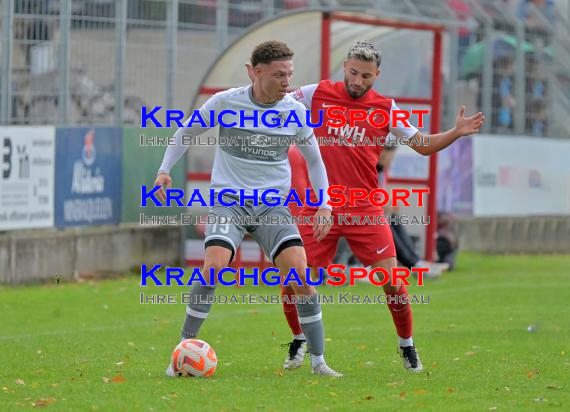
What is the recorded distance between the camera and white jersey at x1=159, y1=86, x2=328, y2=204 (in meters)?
9.47

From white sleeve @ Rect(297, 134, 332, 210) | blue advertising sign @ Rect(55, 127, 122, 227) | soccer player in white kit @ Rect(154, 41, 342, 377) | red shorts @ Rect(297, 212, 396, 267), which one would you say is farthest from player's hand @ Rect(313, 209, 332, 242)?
blue advertising sign @ Rect(55, 127, 122, 227)

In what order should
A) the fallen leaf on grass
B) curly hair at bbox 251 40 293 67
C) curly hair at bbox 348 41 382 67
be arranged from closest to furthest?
the fallen leaf on grass, curly hair at bbox 251 40 293 67, curly hair at bbox 348 41 382 67

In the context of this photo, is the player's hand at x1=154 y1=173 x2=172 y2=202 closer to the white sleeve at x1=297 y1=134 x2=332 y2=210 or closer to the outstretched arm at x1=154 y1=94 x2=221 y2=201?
the outstretched arm at x1=154 y1=94 x2=221 y2=201

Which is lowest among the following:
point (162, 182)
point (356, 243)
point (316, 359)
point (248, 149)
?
point (316, 359)

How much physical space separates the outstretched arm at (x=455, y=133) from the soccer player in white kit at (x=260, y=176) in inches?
33.0

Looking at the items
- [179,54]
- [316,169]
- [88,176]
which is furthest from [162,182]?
[179,54]

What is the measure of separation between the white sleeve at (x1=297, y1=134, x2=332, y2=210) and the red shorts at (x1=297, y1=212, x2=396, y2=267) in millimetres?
418

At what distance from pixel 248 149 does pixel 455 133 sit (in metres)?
1.42

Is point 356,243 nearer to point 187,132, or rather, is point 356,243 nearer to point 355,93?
point 355,93

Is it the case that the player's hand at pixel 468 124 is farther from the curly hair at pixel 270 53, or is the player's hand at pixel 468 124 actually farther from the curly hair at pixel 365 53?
the curly hair at pixel 270 53

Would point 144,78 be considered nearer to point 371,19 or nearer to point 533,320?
point 371,19

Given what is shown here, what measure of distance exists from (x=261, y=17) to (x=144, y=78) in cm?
300

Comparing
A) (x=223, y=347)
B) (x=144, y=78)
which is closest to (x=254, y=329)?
(x=223, y=347)

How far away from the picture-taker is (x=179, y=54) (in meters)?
20.2
